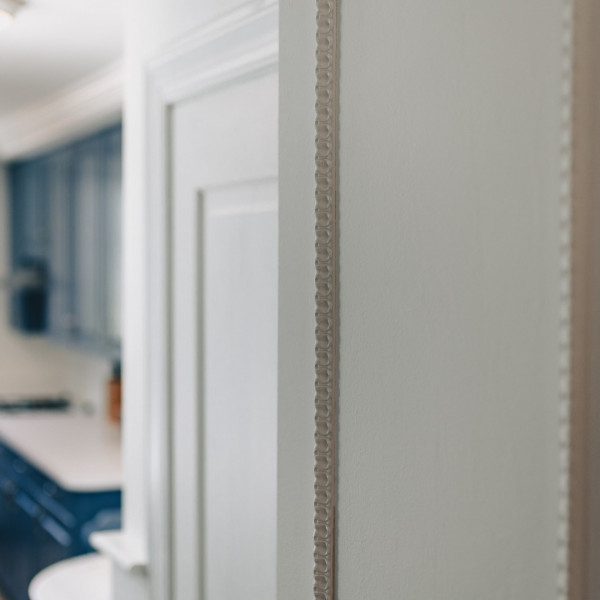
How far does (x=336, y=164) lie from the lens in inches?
41.3

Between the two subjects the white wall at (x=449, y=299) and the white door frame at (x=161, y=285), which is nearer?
the white wall at (x=449, y=299)

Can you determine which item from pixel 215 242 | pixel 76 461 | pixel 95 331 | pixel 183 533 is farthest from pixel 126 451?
pixel 95 331

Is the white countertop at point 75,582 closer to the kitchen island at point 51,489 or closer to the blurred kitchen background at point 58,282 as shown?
the blurred kitchen background at point 58,282

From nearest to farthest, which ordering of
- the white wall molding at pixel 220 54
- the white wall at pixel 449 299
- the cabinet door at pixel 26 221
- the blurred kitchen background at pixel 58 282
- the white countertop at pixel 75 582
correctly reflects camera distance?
the white wall at pixel 449 299 → the white wall molding at pixel 220 54 → the white countertop at pixel 75 582 → the blurred kitchen background at pixel 58 282 → the cabinet door at pixel 26 221

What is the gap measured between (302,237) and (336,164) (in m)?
0.10

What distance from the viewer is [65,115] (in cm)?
414

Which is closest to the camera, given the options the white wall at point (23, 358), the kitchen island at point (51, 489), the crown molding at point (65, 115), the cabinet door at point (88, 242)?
the kitchen island at point (51, 489)

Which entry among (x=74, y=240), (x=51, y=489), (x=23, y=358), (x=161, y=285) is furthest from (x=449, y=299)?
(x=23, y=358)

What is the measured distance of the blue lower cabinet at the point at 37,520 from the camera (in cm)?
319

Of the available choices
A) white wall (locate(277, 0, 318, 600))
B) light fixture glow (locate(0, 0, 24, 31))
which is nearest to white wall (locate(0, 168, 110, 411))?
light fixture glow (locate(0, 0, 24, 31))

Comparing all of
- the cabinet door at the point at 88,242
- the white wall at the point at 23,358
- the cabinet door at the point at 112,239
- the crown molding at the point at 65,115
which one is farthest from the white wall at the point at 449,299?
the white wall at the point at 23,358

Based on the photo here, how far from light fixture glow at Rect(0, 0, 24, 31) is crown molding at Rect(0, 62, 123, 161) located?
96 centimetres

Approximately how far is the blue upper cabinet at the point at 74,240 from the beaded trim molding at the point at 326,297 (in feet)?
9.89

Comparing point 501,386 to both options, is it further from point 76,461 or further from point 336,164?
point 76,461
